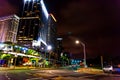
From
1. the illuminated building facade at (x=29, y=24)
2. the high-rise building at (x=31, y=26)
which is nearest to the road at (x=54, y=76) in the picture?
the high-rise building at (x=31, y=26)

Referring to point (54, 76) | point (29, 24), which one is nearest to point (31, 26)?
point (29, 24)

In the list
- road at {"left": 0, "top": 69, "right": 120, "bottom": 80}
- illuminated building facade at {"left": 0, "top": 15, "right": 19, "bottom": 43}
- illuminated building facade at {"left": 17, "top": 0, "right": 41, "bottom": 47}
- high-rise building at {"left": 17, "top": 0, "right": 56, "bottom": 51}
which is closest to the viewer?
road at {"left": 0, "top": 69, "right": 120, "bottom": 80}

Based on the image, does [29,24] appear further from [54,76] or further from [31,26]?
[54,76]

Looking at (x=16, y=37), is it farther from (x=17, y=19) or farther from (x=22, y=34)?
(x=17, y=19)

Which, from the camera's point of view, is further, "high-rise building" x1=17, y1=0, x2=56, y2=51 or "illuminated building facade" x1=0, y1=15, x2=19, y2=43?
"illuminated building facade" x1=0, y1=15, x2=19, y2=43

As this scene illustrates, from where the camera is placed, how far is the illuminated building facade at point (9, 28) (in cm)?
16812

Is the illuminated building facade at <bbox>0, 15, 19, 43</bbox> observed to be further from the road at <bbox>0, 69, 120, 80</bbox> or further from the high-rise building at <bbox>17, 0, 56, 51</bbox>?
the road at <bbox>0, 69, 120, 80</bbox>

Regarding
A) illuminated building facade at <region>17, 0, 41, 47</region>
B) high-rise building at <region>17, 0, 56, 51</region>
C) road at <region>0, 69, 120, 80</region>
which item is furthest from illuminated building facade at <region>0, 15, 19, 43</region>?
road at <region>0, 69, 120, 80</region>

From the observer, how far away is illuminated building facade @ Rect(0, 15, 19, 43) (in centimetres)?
16812

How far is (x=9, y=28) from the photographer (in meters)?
172

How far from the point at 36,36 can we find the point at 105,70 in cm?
13469

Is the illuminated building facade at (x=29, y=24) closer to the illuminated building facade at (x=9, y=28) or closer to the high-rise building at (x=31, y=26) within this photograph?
the high-rise building at (x=31, y=26)

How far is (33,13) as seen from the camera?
175625mm

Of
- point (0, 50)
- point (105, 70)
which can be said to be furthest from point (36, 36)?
point (105, 70)
